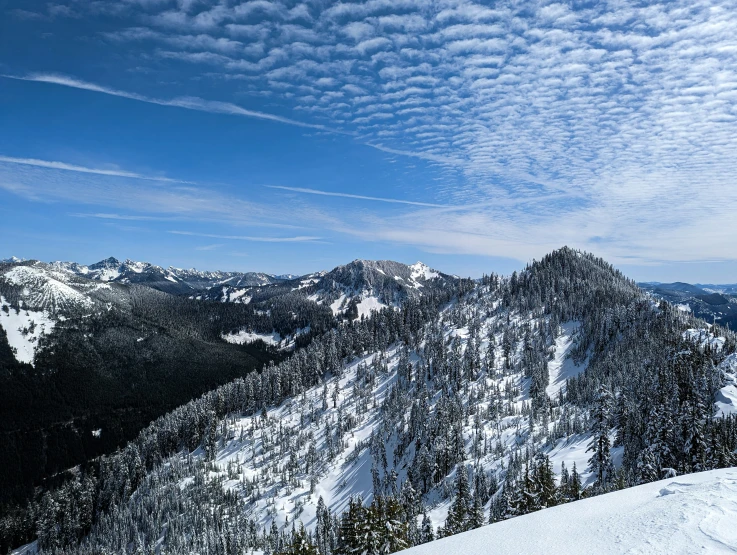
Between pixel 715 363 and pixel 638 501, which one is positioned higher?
pixel 638 501

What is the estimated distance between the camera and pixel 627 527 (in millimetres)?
15578

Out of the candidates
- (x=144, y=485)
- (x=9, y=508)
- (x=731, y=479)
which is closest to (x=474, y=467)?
(x=731, y=479)

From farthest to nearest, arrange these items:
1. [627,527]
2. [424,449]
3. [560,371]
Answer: [560,371] → [424,449] → [627,527]

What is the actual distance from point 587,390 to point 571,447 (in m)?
44.7

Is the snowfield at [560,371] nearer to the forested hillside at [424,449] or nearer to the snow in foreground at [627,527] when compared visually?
the forested hillside at [424,449]

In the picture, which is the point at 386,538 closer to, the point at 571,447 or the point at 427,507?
the point at 427,507

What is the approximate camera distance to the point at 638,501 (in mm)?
19062

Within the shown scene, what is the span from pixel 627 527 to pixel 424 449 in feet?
379

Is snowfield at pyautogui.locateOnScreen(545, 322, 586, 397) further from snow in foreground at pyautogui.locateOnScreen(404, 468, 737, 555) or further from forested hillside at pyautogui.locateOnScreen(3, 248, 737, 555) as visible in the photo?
snow in foreground at pyautogui.locateOnScreen(404, 468, 737, 555)

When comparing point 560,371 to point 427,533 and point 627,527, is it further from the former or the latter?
point 627,527

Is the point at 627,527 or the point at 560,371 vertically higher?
the point at 627,527

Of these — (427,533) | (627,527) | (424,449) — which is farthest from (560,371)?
(627,527)

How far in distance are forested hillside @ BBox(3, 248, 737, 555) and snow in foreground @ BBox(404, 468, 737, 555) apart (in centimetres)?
3672

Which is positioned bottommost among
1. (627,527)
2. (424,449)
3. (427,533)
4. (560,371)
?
(424,449)
